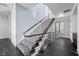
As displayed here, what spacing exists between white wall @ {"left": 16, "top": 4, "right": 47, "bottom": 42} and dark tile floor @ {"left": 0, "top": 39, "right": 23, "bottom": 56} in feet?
1.00

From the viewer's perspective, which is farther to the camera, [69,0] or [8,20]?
[8,20]

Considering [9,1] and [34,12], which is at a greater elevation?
[9,1]

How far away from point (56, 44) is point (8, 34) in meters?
1.34

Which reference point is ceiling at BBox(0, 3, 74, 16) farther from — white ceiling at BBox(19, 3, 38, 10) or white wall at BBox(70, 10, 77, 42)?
white wall at BBox(70, 10, 77, 42)

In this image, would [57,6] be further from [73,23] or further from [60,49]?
[60,49]

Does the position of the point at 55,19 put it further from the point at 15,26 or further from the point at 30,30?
the point at 15,26

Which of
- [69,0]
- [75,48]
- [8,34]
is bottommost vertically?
[75,48]

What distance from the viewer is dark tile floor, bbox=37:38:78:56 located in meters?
2.01

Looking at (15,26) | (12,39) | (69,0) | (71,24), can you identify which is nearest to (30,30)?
(15,26)

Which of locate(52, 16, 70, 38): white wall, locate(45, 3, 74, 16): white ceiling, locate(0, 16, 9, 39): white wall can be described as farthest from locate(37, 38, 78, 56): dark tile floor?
locate(0, 16, 9, 39): white wall

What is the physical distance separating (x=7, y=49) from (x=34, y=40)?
2.57 feet

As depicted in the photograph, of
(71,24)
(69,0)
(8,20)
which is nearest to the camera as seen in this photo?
(69,0)

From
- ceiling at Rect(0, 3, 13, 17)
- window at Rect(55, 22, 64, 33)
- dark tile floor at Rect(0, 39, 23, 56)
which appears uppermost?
ceiling at Rect(0, 3, 13, 17)

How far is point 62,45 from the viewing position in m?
2.06
